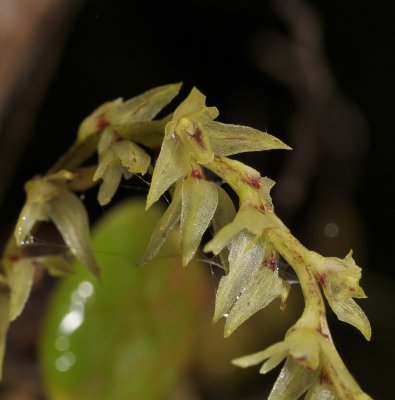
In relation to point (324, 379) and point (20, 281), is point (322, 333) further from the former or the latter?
point (20, 281)

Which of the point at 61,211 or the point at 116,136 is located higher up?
the point at 116,136

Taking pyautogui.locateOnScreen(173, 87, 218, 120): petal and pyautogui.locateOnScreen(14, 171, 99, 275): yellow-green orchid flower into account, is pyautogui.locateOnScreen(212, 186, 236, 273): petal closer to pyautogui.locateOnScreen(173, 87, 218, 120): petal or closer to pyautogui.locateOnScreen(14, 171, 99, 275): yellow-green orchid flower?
pyautogui.locateOnScreen(173, 87, 218, 120): petal

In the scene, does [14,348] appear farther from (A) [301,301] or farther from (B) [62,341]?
(A) [301,301]

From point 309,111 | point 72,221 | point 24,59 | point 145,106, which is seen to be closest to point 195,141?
point 145,106

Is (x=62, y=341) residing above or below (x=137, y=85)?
below

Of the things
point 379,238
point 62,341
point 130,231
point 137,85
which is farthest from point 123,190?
point 379,238

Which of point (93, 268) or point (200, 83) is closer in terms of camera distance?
point (93, 268)
